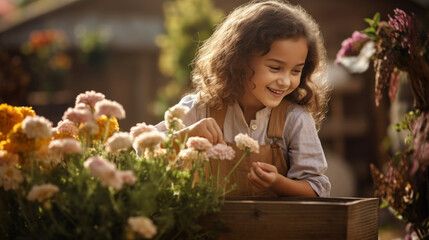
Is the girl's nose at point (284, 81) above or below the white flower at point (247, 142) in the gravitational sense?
above

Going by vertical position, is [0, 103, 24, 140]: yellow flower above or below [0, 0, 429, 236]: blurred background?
below

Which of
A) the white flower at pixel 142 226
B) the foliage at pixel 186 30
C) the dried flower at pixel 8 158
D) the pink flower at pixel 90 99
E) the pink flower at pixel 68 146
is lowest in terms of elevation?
the white flower at pixel 142 226

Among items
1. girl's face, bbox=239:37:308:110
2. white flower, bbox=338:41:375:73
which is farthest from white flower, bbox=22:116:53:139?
white flower, bbox=338:41:375:73

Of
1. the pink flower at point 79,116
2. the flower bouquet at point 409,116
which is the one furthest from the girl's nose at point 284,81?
the pink flower at point 79,116

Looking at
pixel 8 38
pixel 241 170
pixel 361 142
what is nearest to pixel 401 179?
pixel 241 170

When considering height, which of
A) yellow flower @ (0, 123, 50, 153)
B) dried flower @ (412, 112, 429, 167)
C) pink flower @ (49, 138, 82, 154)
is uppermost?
dried flower @ (412, 112, 429, 167)

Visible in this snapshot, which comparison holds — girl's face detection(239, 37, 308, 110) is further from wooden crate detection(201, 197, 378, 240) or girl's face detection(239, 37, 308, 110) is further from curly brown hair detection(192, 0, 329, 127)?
wooden crate detection(201, 197, 378, 240)

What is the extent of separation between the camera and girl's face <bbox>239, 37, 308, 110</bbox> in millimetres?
2584

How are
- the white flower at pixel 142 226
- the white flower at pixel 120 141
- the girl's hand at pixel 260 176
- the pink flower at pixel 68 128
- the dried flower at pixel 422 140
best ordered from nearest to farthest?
the white flower at pixel 142 226 < the white flower at pixel 120 141 < the pink flower at pixel 68 128 < the girl's hand at pixel 260 176 < the dried flower at pixel 422 140

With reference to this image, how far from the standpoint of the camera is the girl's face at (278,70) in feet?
8.48

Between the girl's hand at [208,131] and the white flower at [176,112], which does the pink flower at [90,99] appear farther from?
the girl's hand at [208,131]

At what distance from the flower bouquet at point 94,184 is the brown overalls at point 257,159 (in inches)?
20.3

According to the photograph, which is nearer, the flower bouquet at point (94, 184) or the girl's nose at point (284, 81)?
the flower bouquet at point (94, 184)

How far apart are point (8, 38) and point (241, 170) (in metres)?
12.8
